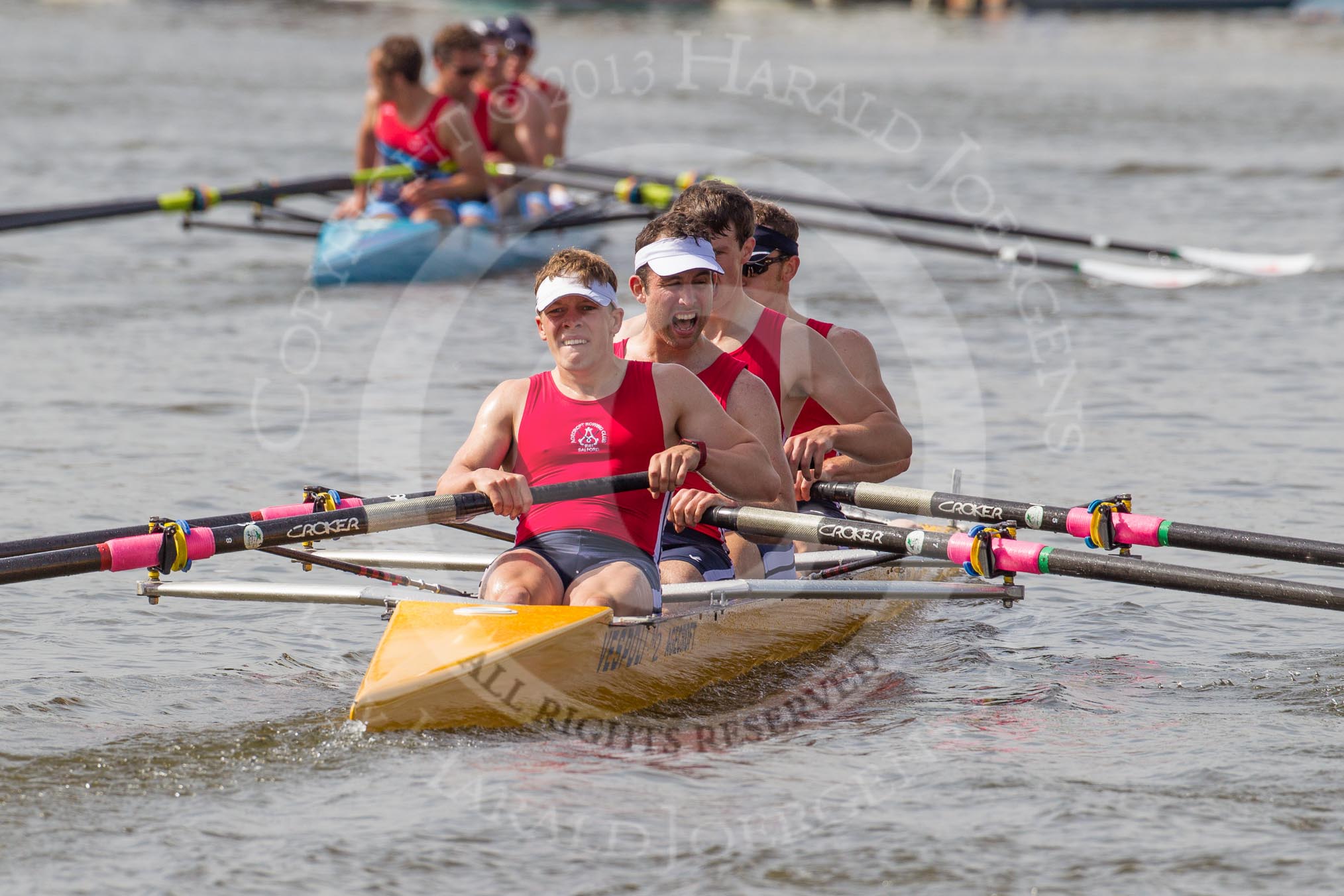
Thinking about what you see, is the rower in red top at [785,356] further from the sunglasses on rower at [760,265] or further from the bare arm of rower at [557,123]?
the bare arm of rower at [557,123]

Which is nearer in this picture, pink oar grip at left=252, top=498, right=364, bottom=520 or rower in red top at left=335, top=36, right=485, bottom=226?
pink oar grip at left=252, top=498, right=364, bottom=520

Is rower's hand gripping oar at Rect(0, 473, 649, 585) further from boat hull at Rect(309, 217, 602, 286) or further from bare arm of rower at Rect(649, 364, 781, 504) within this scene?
boat hull at Rect(309, 217, 602, 286)

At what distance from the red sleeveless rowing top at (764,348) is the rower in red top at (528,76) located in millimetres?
10874

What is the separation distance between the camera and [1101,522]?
6.72 metres

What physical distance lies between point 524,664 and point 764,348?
225 cm

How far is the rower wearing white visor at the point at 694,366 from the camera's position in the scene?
6582 millimetres

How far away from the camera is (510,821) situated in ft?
17.5

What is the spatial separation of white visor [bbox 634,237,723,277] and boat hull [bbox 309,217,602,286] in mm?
9608

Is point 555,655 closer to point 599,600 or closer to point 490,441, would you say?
point 599,600

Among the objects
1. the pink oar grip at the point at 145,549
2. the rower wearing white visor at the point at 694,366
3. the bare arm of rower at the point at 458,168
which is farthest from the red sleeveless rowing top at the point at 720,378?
the bare arm of rower at the point at 458,168

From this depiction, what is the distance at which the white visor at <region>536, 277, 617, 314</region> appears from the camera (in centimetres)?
608

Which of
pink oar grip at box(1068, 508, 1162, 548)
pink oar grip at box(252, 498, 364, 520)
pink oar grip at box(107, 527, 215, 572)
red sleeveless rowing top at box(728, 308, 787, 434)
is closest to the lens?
pink oar grip at box(107, 527, 215, 572)

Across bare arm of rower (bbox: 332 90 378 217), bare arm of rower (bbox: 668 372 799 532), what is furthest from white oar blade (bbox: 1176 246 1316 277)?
bare arm of rower (bbox: 668 372 799 532)

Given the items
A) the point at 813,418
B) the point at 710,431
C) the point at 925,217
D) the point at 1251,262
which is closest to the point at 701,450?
the point at 710,431
